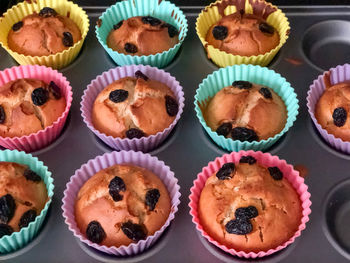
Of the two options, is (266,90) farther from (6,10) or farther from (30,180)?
(6,10)

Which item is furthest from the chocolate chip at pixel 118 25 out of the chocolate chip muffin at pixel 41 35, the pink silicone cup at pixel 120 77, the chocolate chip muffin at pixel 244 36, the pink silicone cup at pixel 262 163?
the pink silicone cup at pixel 262 163

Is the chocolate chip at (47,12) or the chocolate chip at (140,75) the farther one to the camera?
the chocolate chip at (47,12)

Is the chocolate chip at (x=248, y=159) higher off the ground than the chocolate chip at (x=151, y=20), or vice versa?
the chocolate chip at (x=151, y=20)

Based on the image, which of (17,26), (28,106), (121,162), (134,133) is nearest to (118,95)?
(134,133)

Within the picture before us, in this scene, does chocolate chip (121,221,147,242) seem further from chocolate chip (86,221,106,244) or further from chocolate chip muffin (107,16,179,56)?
chocolate chip muffin (107,16,179,56)

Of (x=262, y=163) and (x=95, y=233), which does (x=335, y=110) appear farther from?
(x=95, y=233)

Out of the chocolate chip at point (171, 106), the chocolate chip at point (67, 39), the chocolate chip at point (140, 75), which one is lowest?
the chocolate chip at point (171, 106)

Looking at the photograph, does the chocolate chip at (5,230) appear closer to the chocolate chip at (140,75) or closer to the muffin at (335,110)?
the chocolate chip at (140,75)

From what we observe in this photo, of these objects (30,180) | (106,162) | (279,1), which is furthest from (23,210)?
(279,1)

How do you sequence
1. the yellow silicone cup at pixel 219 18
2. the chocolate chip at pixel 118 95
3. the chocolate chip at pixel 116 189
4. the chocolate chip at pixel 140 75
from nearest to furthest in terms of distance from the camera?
1. the chocolate chip at pixel 116 189
2. the chocolate chip at pixel 118 95
3. the chocolate chip at pixel 140 75
4. the yellow silicone cup at pixel 219 18

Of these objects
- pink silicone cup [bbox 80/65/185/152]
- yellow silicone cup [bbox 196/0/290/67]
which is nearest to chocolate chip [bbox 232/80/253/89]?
yellow silicone cup [bbox 196/0/290/67]
